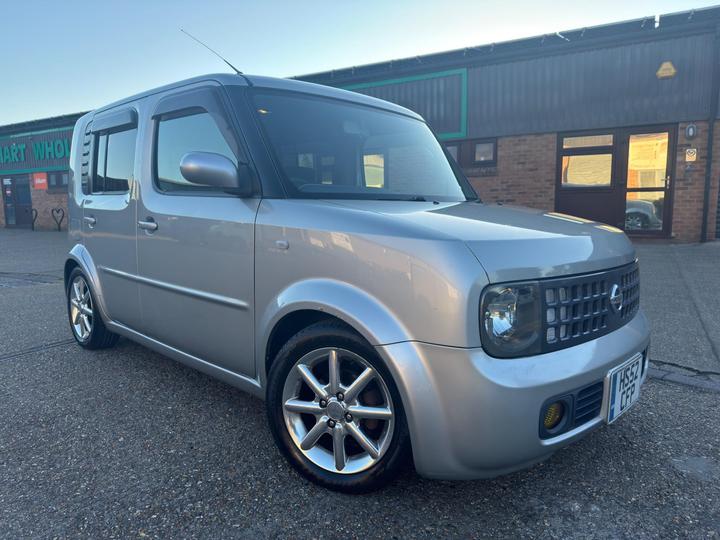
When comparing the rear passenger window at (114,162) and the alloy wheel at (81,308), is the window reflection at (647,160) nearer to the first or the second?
the rear passenger window at (114,162)

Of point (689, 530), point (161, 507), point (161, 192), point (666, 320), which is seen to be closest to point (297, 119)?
point (161, 192)

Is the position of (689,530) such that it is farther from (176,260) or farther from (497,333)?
(176,260)

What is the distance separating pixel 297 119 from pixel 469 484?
1910mm

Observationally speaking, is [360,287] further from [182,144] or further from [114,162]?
[114,162]

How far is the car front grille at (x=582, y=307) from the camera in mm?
1824

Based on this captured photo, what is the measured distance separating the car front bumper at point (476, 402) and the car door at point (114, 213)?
207 centimetres

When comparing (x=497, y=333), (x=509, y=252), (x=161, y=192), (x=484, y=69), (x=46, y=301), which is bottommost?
(x=46, y=301)

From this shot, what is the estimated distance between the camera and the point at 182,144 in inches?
111

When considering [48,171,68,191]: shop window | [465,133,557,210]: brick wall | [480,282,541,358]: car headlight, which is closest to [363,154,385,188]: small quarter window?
[480,282,541,358]: car headlight

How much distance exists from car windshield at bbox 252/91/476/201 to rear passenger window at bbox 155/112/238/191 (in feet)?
0.89

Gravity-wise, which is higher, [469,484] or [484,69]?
[484,69]

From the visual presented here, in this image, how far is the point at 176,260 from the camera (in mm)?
2746

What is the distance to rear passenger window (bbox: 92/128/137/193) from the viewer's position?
10.7 ft

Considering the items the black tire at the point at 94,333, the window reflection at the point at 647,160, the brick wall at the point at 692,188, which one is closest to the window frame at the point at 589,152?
the window reflection at the point at 647,160
